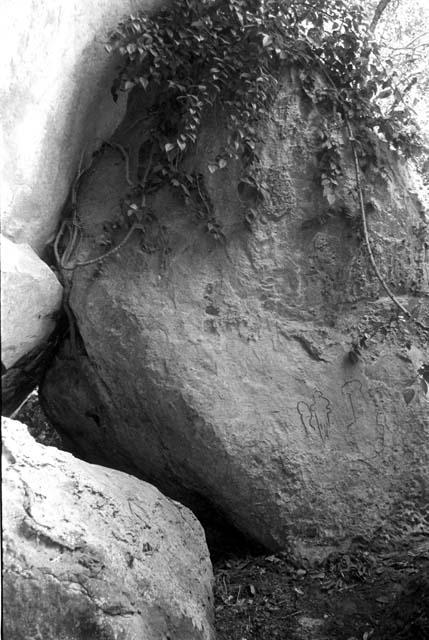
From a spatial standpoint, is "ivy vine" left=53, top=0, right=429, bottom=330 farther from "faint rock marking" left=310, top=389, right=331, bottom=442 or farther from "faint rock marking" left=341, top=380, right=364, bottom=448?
"faint rock marking" left=310, top=389, right=331, bottom=442

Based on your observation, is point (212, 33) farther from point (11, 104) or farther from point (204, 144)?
point (11, 104)

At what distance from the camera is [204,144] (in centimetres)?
429

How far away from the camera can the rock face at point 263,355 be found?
13.0 ft

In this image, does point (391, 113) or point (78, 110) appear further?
point (391, 113)

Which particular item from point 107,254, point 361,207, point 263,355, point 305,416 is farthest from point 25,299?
point 361,207

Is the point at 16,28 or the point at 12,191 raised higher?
the point at 16,28

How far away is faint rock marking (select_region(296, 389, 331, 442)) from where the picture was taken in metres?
4.10

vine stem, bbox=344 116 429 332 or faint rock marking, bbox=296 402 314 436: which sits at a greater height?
vine stem, bbox=344 116 429 332

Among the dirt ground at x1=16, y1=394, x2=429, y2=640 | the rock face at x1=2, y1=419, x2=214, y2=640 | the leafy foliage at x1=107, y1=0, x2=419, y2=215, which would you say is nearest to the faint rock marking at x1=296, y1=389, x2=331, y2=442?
the dirt ground at x1=16, y1=394, x2=429, y2=640

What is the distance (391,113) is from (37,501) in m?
3.30

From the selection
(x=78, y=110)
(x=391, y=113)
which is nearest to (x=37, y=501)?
(x=78, y=110)

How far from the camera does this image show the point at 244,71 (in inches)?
166

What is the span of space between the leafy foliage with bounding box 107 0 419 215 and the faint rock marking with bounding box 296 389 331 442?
1234 mm

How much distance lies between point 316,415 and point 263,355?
467mm
